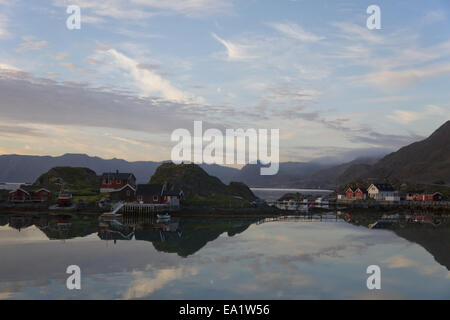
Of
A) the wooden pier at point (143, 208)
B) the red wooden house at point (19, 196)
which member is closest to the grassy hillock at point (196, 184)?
the wooden pier at point (143, 208)

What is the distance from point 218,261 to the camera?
128ft

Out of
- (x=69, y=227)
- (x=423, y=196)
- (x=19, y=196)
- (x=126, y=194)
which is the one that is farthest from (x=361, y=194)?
(x=19, y=196)

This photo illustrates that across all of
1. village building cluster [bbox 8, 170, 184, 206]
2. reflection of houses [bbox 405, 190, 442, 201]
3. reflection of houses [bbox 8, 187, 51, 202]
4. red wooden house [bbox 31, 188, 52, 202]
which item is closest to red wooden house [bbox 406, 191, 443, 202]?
reflection of houses [bbox 405, 190, 442, 201]

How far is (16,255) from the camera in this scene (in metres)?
40.2

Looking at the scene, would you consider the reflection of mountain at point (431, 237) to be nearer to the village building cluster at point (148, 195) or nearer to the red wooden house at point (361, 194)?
the village building cluster at point (148, 195)

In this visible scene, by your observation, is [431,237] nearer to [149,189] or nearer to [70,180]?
[149,189]

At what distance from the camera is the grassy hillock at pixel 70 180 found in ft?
375

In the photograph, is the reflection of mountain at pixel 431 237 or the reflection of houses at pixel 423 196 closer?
the reflection of mountain at pixel 431 237

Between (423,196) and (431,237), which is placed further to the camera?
(423,196)

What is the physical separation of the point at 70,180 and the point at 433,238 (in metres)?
104

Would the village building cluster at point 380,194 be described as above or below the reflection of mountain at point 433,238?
above

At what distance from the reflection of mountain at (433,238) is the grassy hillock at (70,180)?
77.4 m

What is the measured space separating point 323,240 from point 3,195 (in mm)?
81209

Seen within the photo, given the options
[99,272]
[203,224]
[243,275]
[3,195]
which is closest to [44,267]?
[99,272]
